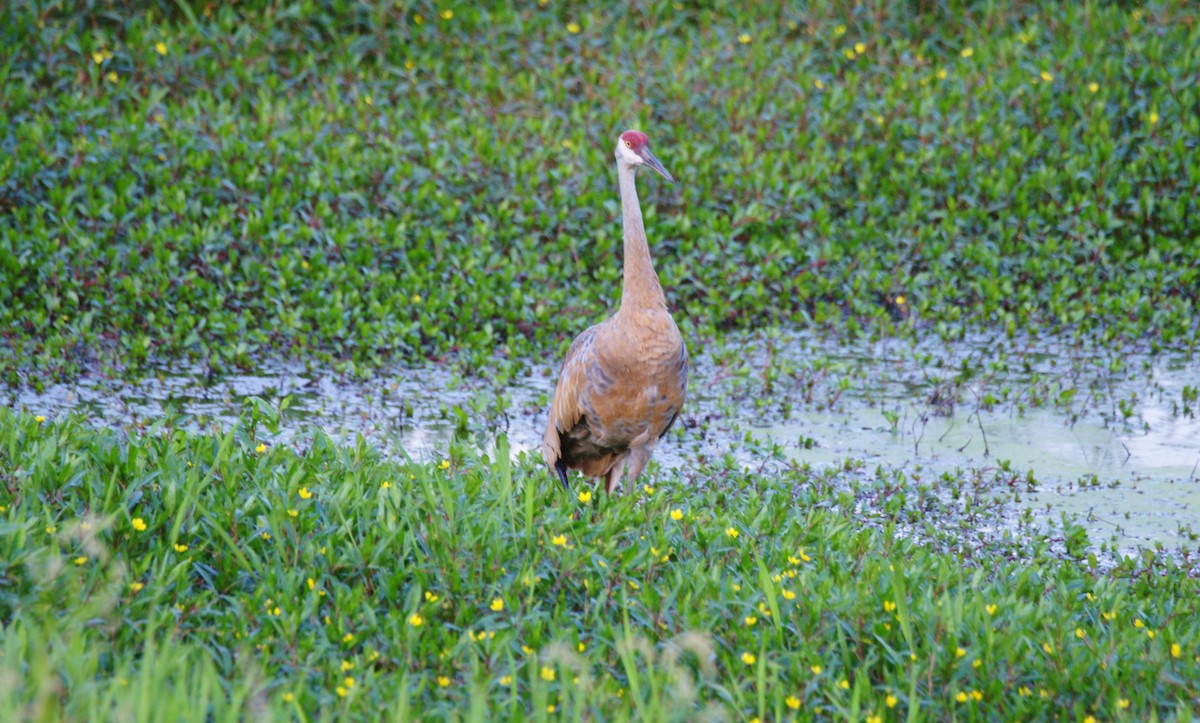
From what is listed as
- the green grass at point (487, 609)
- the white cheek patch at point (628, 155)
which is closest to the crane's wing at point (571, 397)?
the green grass at point (487, 609)

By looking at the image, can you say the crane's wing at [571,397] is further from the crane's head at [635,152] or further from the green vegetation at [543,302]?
the crane's head at [635,152]

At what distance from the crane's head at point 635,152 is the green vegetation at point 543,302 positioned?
59.7 inches

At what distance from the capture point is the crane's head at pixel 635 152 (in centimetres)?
584

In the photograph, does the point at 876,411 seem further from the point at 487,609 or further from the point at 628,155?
the point at 487,609

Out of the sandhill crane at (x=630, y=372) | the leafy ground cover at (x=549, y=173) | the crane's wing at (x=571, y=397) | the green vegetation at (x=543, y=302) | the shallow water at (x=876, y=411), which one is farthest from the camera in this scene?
the leafy ground cover at (x=549, y=173)

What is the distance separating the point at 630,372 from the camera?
210 inches

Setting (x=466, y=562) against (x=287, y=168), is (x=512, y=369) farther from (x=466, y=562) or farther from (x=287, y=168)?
(x=466, y=562)

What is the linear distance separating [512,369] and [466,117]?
11.6 ft

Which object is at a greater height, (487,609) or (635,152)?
(635,152)

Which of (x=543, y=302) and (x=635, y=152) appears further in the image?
(x=543, y=302)

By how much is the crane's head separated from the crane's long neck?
24 cm

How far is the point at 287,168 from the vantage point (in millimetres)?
9234

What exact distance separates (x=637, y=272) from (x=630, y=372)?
449mm

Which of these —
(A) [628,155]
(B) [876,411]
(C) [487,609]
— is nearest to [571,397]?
(A) [628,155]
